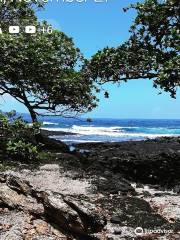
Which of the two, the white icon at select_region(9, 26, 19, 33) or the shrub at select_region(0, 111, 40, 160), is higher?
the white icon at select_region(9, 26, 19, 33)

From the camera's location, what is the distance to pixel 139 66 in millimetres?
20203

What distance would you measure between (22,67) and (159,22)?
7.76m

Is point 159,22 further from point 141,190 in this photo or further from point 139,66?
point 141,190

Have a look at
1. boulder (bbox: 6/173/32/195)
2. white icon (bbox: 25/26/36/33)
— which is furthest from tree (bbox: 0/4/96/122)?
boulder (bbox: 6/173/32/195)

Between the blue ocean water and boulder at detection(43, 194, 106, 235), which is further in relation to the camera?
the blue ocean water

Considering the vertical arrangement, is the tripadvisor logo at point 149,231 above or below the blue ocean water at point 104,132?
above

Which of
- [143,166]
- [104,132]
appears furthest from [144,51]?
[104,132]

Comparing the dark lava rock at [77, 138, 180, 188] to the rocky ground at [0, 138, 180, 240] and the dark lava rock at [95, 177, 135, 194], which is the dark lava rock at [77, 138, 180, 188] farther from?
the dark lava rock at [95, 177, 135, 194]

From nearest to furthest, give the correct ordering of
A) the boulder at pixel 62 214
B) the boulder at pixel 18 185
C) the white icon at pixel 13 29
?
1. the boulder at pixel 62 214
2. the boulder at pixel 18 185
3. the white icon at pixel 13 29

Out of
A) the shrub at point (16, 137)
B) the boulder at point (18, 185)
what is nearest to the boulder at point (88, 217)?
the boulder at point (18, 185)

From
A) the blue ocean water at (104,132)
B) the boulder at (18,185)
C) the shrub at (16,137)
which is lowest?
the blue ocean water at (104,132)

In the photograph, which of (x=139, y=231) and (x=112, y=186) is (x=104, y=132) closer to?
(x=112, y=186)

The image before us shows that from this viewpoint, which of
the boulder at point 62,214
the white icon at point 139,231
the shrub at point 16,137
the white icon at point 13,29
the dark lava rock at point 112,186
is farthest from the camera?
the white icon at point 13,29

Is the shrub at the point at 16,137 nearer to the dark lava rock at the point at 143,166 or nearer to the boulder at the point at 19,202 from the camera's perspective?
the dark lava rock at the point at 143,166
